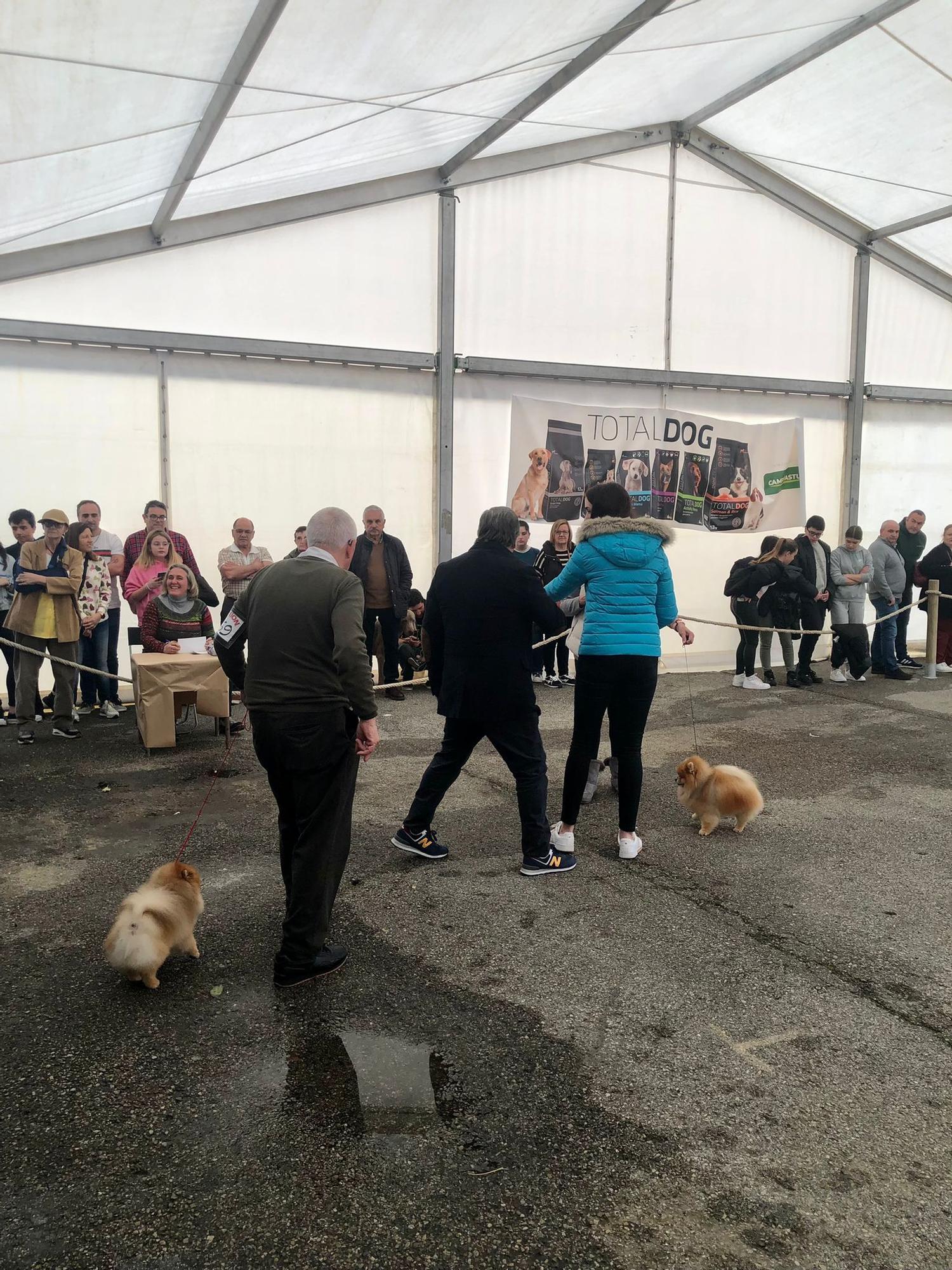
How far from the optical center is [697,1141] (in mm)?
2801

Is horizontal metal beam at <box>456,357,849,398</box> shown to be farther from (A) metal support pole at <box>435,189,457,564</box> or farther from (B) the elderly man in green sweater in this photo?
(B) the elderly man in green sweater

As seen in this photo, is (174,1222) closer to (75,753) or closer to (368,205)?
(75,753)

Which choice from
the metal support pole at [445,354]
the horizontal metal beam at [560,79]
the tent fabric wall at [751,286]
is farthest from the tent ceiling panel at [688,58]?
the tent fabric wall at [751,286]

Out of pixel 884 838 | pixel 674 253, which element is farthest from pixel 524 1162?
pixel 674 253

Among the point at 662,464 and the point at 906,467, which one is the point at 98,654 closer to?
the point at 662,464

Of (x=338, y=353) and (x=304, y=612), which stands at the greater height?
(x=338, y=353)

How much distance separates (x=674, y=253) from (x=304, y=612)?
1076cm

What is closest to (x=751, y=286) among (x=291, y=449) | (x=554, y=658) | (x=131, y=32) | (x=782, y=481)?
(x=782, y=481)

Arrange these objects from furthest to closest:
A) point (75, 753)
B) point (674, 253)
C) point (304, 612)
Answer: point (674, 253) < point (75, 753) < point (304, 612)

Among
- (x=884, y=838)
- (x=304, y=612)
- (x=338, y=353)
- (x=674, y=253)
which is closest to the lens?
(x=304, y=612)

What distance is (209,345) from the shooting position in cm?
1033

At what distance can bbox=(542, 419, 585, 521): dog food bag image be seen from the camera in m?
12.1

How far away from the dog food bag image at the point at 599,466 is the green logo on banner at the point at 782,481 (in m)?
2.40

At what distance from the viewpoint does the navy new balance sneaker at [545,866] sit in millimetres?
4957
